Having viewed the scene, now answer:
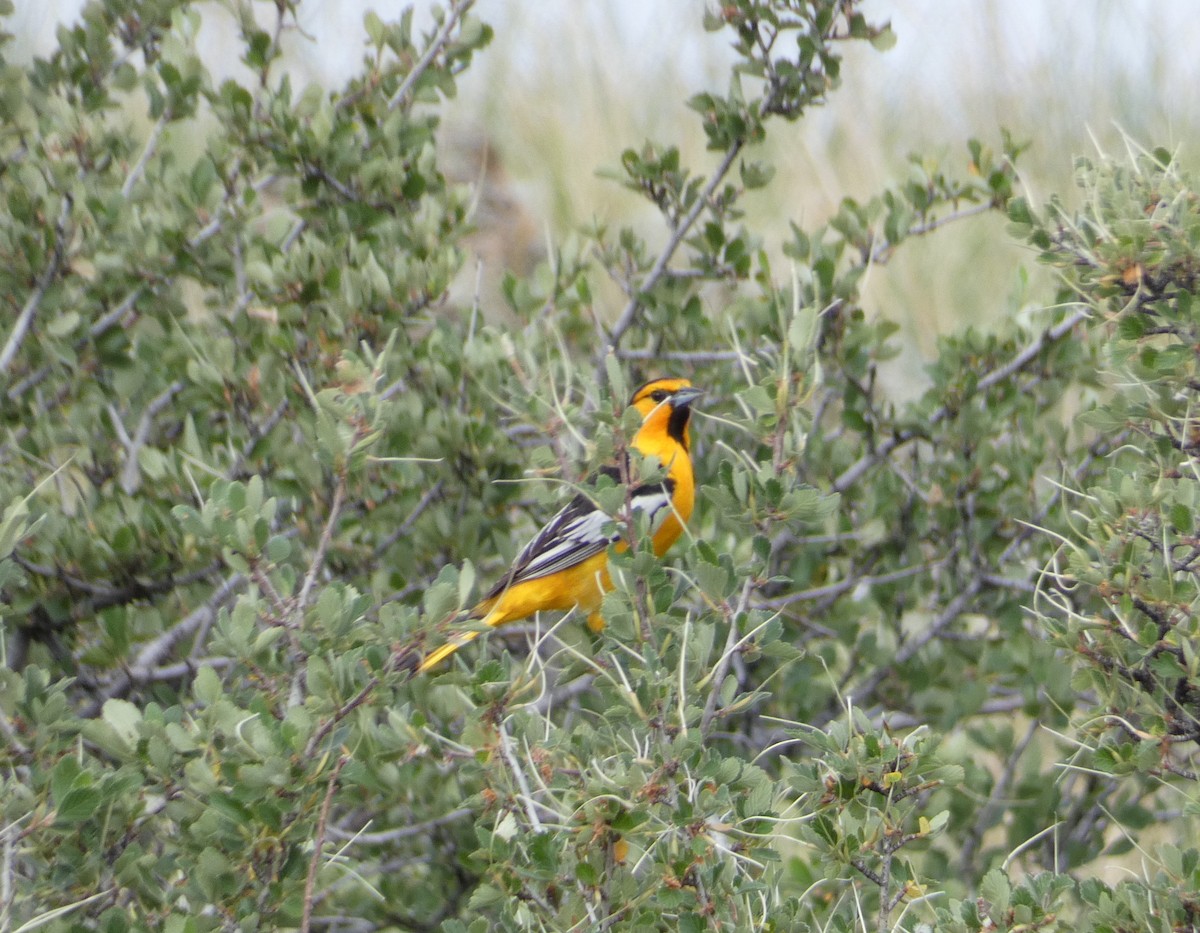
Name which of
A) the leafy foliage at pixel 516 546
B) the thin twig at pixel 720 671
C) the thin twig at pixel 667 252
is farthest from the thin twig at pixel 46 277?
the thin twig at pixel 720 671

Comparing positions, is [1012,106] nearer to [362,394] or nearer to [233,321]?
[233,321]

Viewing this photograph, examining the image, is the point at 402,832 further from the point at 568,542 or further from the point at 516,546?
the point at 568,542

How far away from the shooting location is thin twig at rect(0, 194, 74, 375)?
321 cm

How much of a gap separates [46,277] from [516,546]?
4.32 feet

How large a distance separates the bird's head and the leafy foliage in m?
0.11

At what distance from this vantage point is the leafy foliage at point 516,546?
1885 millimetres

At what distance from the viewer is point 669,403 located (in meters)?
4.42

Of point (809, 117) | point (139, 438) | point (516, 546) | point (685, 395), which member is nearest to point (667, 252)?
point (685, 395)

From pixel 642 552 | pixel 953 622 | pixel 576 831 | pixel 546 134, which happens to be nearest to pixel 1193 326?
pixel 642 552

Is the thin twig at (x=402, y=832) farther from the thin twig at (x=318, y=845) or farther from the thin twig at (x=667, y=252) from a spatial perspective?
the thin twig at (x=667, y=252)

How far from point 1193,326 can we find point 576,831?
1.24 meters

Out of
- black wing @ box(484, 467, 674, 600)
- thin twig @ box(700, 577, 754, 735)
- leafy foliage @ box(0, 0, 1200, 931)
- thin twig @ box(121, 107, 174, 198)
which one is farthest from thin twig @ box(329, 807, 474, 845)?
thin twig @ box(121, 107, 174, 198)

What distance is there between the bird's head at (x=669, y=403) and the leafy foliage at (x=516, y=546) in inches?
4.3

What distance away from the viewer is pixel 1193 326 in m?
2.18
